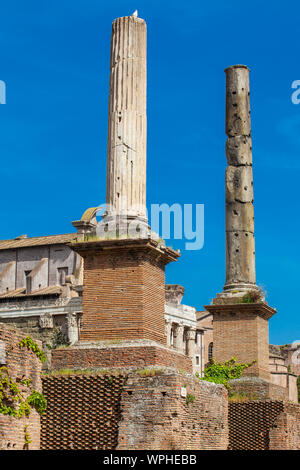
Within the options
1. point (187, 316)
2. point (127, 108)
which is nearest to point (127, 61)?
point (127, 108)

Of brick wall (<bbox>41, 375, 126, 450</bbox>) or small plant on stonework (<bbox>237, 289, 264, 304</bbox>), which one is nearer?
brick wall (<bbox>41, 375, 126, 450</bbox>)

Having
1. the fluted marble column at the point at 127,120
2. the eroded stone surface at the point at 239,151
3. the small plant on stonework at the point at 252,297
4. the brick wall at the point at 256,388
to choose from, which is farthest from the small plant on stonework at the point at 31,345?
the eroded stone surface at the point at 239,151

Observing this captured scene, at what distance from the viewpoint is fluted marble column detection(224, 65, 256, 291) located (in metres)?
20.6

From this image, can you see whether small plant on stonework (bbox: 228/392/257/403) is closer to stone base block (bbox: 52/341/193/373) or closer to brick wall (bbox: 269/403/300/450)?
brick wall (bbox: 269/403/300/450)

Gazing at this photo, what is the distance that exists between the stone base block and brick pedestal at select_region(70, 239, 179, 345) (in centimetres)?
19

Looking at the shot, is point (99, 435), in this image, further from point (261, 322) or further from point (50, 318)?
point (50, 318)

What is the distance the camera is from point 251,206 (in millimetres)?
21234

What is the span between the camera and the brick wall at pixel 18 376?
477 inches

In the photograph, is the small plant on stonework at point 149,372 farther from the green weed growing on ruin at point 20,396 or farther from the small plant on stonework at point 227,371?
the small plant on stonework at point 227,371

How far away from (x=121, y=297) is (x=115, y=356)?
98cm

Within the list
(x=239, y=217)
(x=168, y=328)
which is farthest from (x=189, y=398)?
(x=168, y=328)

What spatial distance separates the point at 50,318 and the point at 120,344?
120 ft

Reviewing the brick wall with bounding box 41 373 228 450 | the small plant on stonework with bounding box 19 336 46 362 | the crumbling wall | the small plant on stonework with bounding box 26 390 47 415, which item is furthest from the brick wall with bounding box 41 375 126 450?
the crumbling wall

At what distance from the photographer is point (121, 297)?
1372 cm
